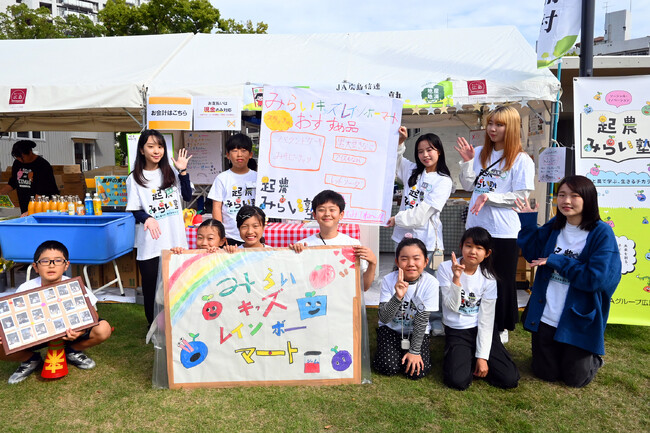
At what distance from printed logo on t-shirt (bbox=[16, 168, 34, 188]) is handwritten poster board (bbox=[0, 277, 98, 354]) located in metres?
3.62

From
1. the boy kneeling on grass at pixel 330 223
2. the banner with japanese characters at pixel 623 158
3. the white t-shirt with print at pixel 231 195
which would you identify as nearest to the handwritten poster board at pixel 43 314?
the white t-shirt with print at pixel 231 195

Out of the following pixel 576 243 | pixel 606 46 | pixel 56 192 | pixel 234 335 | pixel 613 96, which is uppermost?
pixel 606 46

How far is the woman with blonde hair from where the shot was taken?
3.44m

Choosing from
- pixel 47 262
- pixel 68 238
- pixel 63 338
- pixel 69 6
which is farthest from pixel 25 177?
pixel 69 6

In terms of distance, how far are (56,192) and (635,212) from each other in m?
6.59

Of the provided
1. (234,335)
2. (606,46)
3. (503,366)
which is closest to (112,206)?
(234,335)

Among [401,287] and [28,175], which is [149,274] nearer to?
[401,287]

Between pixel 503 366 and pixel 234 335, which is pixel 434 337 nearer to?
pixel 503 366

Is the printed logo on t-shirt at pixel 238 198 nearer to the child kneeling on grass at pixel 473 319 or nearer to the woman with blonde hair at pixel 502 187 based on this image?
the child kneeling on grass at pixel 473 319

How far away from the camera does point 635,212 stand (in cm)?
376

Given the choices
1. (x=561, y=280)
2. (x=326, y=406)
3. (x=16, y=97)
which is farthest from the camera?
(x=16, y=97)

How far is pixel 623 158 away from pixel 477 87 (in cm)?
186

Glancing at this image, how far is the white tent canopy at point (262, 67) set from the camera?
525cm

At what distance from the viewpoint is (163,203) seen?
144 inches
